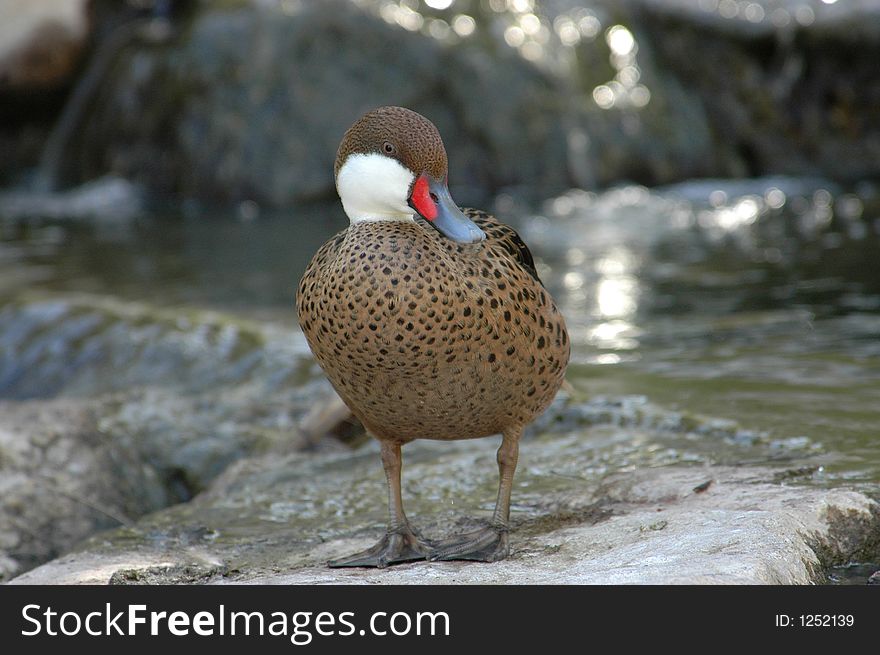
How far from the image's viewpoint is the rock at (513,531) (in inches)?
129

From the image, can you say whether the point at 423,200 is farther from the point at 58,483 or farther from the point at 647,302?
the point at 647,302

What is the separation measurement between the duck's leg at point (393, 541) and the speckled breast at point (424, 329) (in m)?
0.16

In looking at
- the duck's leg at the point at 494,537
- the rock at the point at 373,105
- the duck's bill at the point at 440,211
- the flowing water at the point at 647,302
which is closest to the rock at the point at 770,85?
the flowing water at the point at 647,302

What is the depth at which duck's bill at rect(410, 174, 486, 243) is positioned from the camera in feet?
11.6

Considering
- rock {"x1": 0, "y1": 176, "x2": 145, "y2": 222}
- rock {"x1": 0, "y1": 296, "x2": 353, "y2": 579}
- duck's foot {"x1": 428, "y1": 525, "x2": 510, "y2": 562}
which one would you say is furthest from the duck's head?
rock {"x1": 0, "y1": 176, "x2": 145, "y2": 222}

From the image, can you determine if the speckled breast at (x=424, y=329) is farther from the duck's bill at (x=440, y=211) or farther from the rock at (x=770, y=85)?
the rock at (x=770, y=85)

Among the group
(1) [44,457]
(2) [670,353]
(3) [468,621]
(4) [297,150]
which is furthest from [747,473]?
(4) [297,150]

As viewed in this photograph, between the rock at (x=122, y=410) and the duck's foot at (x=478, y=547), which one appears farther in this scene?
the rock at (x=122, y=410)

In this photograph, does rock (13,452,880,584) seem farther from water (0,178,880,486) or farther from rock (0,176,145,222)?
rock (0,176,145,222)

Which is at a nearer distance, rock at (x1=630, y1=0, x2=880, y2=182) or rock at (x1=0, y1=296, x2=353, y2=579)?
rock at (x1=0, y1=296, x2=353, y2=579)

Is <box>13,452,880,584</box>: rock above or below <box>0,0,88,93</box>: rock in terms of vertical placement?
below

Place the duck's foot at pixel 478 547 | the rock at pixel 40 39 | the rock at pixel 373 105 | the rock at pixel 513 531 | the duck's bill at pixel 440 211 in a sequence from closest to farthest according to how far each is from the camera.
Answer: the rock at pixel 513 531 → the duck's bill at pixel 440 211 → the duck's foot at pixel 478 547 → the rock at pixel 373 105 → the rock at pixel 40 39

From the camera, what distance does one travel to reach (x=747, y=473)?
169 inches

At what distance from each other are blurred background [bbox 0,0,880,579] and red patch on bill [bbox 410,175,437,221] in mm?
2028
